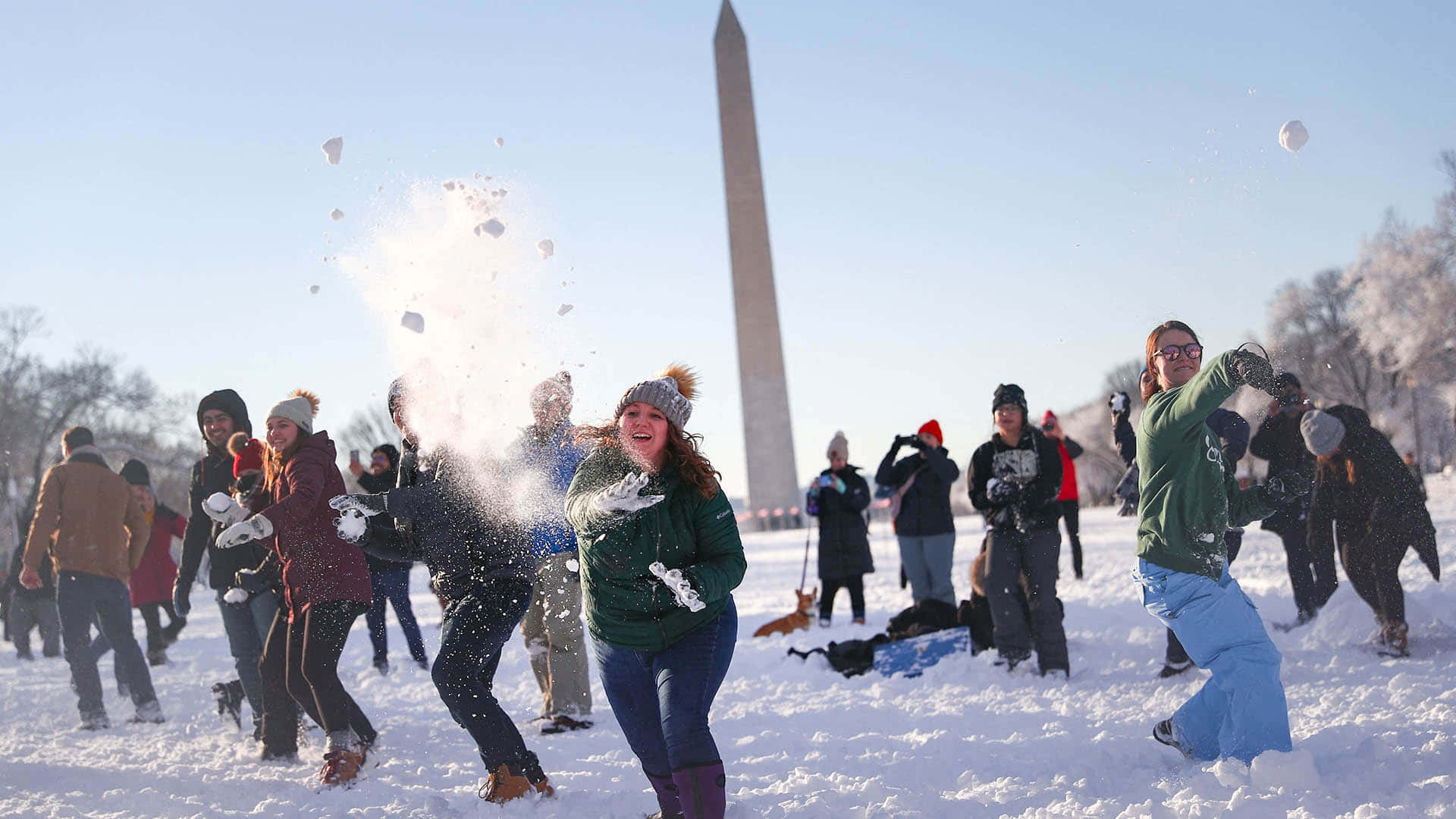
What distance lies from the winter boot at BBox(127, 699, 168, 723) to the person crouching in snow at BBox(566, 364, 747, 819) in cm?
501

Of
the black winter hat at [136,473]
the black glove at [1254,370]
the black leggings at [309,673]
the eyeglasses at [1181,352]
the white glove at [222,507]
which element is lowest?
the black leggings at [309,673]

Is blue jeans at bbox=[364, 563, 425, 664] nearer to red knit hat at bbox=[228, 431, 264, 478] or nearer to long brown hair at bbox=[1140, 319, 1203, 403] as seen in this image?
red knit hat at bbox=[228, 431, 264, 478]

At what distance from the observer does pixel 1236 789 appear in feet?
12.5

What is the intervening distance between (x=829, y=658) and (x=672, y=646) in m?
4.33

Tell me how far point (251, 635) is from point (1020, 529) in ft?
14.7

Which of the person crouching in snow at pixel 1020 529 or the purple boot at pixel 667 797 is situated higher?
the person crouching in snow at pixel 1020 529

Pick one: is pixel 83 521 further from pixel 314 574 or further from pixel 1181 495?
pixel 1181 495

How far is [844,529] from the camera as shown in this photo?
1020cm

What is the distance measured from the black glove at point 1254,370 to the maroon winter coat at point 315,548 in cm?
381

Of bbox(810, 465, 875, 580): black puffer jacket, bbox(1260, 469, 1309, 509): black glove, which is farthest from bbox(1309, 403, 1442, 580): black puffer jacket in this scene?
bbox(810, 465, 875, 580): black puffer jacket

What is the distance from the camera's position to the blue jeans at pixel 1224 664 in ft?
13.4

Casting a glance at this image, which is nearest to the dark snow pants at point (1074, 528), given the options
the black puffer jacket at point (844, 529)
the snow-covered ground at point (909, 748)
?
the black puffer jacket at point (844, 529)

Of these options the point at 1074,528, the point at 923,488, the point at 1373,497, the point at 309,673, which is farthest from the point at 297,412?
the point at 1074,528

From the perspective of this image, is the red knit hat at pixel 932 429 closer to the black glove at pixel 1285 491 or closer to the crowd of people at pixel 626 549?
the crowd of people at pixel 626 549
